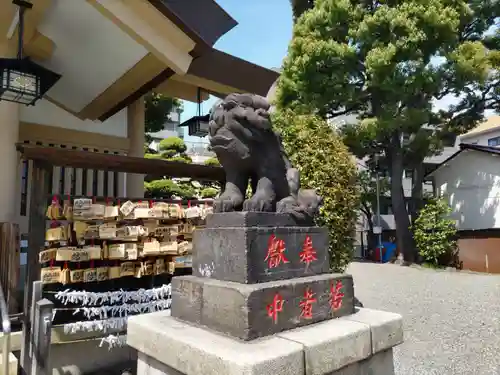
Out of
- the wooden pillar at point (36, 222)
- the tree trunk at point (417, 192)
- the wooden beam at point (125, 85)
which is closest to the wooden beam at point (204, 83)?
the wooden beam at point (125, 85)

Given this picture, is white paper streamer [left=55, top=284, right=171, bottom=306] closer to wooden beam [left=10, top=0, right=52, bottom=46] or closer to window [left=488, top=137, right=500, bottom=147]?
wooden beam [left=10, top=0, right=52, bottom=46]

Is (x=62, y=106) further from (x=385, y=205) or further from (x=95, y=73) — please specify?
(x=385, y=205)

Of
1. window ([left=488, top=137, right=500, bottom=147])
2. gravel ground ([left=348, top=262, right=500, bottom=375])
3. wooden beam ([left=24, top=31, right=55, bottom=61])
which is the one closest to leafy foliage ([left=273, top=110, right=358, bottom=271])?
gravel ground ([left=348, top=262, right=500, bottom=375])

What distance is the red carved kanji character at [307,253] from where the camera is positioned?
3026 mm

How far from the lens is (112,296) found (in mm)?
4188

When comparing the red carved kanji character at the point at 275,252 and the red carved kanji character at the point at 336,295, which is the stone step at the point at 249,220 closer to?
the red carved kanji character at the point at 275,252

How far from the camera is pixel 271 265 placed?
9.00 feet

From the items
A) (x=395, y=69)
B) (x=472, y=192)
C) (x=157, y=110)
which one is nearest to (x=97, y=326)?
(x=157, y=110)

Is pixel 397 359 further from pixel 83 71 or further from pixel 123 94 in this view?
pixel 83 71

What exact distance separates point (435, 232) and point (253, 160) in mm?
15148

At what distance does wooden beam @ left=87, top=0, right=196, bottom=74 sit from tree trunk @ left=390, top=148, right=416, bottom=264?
1390 centimetres

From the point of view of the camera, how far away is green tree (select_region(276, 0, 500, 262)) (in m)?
13.4

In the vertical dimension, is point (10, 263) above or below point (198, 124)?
below

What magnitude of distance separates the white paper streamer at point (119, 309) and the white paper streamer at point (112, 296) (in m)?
0.06
